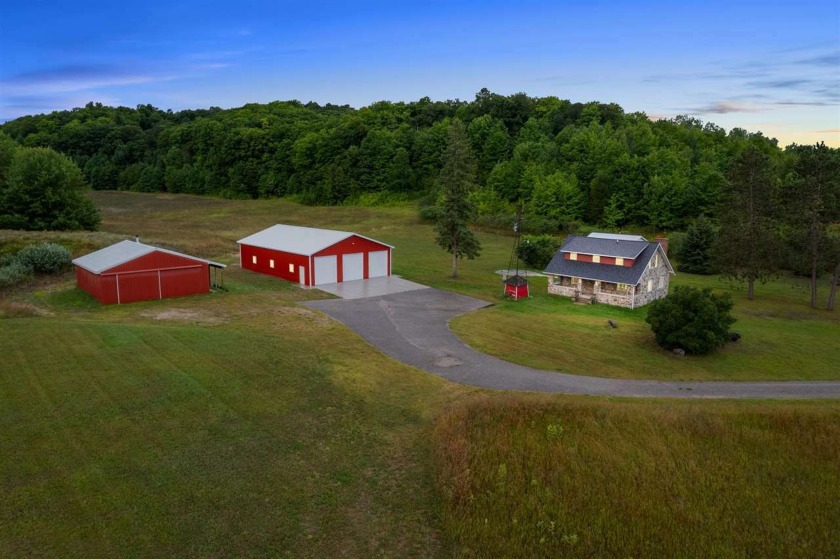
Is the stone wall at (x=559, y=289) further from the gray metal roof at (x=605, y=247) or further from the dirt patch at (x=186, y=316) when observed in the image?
the dirt patch at (x=186, y=316)

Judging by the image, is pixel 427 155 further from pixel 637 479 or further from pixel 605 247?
pixel 637 479

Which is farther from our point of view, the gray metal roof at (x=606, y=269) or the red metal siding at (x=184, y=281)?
the gray metal roof at (x=606, y=269)

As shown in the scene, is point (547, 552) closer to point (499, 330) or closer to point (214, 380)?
point (214, 380)

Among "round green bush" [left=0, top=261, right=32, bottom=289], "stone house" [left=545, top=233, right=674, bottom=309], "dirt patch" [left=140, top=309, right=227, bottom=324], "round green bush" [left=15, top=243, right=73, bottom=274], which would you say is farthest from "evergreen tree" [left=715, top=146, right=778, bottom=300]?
"round green bush" [left=0, top=261, right=32, bottom=289]

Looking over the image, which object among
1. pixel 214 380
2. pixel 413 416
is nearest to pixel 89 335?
pixel 214 380

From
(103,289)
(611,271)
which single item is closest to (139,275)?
(103,289)

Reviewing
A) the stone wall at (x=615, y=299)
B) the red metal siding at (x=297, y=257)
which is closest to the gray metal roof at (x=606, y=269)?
the stone wall at (x=615, y=299)
